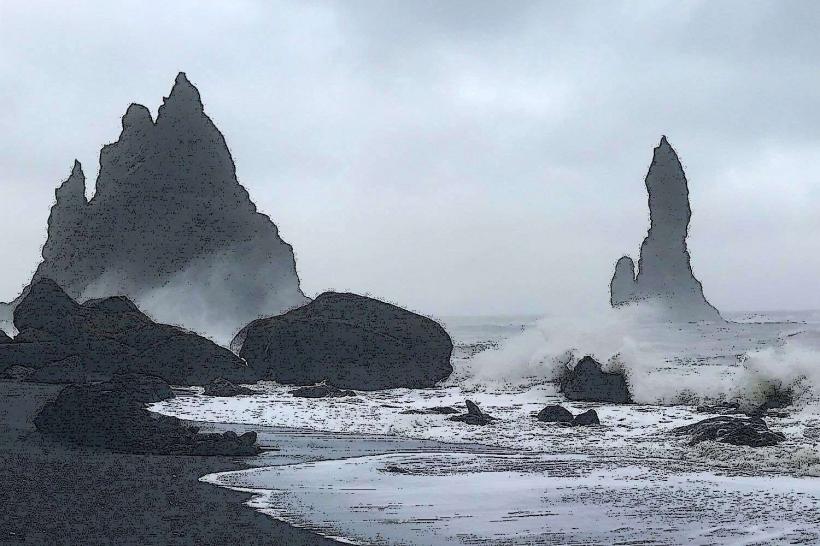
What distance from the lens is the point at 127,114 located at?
103 m

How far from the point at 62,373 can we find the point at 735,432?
21.9m

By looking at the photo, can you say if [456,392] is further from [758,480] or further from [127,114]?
[127,114]

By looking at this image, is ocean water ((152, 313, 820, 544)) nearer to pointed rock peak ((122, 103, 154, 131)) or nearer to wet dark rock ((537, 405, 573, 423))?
wet dark rock ((537, 405, 573, 423))

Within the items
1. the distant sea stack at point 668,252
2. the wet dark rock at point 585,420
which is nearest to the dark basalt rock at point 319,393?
the wet dark rock at point 585,420

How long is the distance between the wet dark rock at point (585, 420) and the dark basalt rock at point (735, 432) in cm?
183

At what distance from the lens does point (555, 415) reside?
1791cm

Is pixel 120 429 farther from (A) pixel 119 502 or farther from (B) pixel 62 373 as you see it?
(B) pixel 62 373

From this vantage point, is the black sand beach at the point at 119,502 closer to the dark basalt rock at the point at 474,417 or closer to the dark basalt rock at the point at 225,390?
the dark basalt rock at the point at 474,417

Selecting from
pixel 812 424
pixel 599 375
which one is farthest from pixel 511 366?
pixel 812 424

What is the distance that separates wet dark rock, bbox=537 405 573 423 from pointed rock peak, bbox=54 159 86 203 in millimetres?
97270

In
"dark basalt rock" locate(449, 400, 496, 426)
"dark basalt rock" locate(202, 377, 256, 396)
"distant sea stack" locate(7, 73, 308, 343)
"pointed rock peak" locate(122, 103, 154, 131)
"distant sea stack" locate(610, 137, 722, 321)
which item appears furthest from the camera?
"distant sea stack" locate(610, 137, 722, 321)

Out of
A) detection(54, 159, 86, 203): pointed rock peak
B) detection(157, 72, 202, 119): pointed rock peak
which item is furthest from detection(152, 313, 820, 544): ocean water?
detection(54, 159, 86, 203): pointed rock peak

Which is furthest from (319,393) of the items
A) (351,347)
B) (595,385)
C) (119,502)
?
(119,502)

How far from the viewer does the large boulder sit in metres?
27.1
